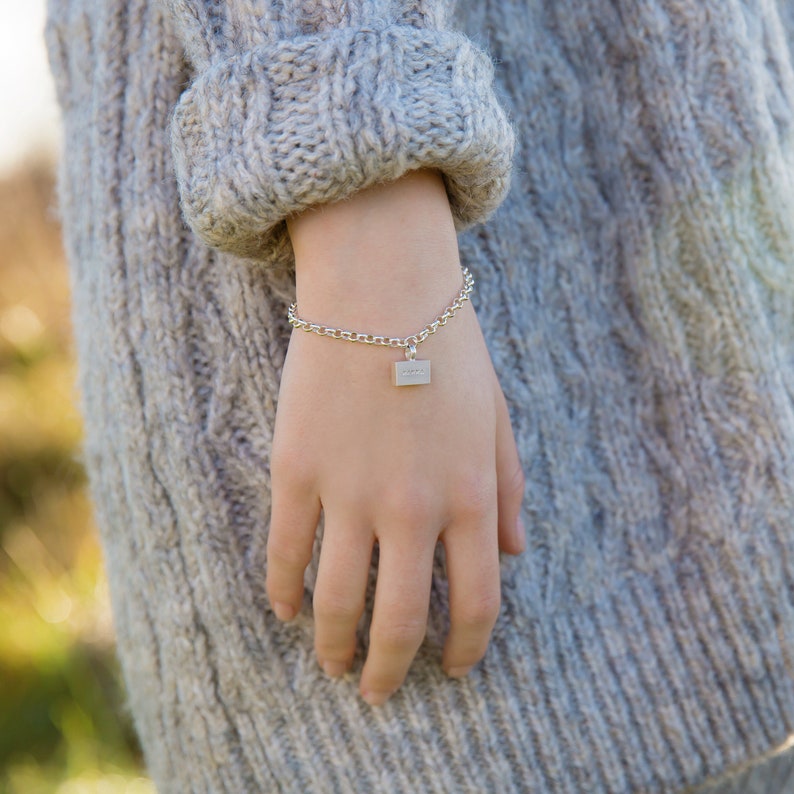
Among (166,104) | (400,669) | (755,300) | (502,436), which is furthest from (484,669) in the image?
(166,104)

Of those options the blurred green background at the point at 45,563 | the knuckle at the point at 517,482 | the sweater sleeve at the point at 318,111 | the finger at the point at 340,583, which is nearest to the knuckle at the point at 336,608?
the finger at the point at 340,583

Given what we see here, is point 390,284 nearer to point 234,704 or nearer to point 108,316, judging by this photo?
point 108,316

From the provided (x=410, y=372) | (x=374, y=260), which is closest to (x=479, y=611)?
(x=410, y=372)

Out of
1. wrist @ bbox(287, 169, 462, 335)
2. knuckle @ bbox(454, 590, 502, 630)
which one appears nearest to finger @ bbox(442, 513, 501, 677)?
knuckle @ bbox(454, 590, 502, 630)

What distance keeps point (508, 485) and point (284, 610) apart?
0.29 meters

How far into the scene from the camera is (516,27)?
96 centimetres

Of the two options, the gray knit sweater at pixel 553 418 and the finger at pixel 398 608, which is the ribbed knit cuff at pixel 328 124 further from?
the finger at pixel 398 608

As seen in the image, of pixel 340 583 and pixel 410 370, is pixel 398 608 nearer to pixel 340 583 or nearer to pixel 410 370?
pixel 340 583

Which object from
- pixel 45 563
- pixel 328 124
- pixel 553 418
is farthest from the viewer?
pixel 45 563

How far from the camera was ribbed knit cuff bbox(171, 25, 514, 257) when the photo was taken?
0.71m

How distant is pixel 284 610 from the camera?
2.87ft

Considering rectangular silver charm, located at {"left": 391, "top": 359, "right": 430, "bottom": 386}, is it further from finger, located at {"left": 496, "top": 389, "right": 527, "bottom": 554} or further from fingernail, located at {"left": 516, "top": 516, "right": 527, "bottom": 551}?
fingernail, located at {"left": 516, "top": 516, "right": 527, "bottom": 551}

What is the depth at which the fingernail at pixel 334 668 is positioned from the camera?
2.88 feet

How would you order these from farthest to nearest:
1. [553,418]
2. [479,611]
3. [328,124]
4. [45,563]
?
[45,563] < [553,418] < [479,611] < [328,124]
